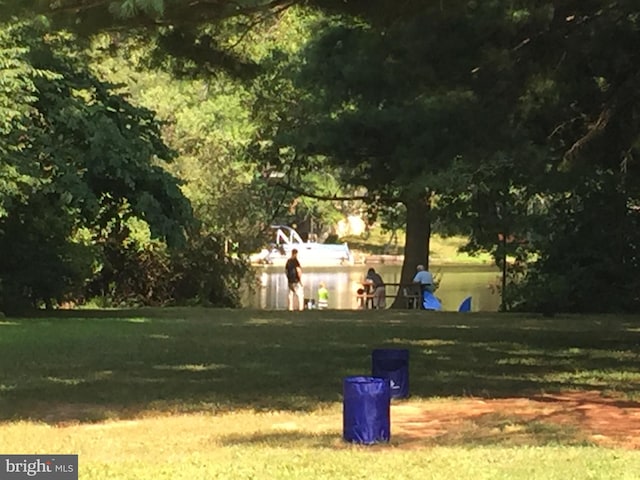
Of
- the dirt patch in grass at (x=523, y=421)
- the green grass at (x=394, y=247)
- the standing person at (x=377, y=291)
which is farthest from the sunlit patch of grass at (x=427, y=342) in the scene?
the green grass at (x=394, y=247)

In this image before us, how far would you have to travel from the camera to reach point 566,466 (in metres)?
6.49

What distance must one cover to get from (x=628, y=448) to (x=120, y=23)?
4870 mm

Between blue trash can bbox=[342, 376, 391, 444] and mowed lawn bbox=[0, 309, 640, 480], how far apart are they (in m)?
0.11

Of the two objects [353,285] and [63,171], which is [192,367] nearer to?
[63,171]

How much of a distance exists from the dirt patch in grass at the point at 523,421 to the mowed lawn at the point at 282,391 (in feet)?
0.15

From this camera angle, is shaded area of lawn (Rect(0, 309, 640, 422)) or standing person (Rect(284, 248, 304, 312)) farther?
standing person (Rect(284, 248, 304, 312))

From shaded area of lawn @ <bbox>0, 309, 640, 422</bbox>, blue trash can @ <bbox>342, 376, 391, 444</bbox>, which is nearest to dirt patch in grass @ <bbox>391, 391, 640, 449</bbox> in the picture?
blue trash can @ <bbox>342, 376, 391, 444</bbox>

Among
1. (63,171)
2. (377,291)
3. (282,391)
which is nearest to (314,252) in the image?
(377,291)

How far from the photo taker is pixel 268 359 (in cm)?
1316

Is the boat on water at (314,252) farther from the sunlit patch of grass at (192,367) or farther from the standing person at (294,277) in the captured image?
the sunlit patch of grass at (192,367)

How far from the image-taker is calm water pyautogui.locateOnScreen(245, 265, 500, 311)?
109 ft

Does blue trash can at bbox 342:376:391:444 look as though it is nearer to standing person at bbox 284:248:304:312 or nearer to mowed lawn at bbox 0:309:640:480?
mowed lawn at bbox 0:309:640:480

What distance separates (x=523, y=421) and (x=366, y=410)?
5.64ft

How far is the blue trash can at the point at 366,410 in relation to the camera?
24.5 ft
